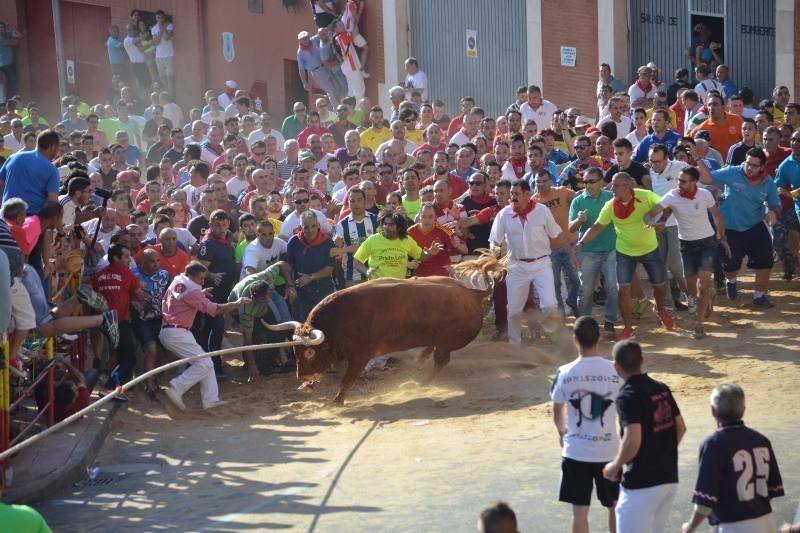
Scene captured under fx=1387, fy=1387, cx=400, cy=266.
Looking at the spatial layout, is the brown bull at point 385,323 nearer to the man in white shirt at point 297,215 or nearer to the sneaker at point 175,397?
the sneaker at point 175,397

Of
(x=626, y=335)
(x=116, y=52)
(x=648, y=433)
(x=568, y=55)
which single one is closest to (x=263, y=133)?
(x=568, y=55)

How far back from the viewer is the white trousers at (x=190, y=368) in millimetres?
14070

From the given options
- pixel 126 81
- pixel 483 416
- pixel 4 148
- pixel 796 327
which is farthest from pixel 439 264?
pixel 126 81

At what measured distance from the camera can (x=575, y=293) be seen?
15844 millimetres

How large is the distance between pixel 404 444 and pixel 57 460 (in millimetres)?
2973

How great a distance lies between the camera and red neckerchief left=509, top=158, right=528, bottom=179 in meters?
17.2

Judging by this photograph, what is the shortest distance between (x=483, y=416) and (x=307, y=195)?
4299mm

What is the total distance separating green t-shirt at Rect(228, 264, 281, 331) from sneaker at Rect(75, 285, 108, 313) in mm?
1637

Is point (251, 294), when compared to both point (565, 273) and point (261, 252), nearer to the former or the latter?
point (261, 252)

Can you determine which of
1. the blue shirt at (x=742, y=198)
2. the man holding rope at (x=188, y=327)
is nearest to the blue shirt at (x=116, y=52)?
the man holding rope at (x=188, y=327)

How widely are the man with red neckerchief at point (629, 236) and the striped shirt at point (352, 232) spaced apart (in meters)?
2.37

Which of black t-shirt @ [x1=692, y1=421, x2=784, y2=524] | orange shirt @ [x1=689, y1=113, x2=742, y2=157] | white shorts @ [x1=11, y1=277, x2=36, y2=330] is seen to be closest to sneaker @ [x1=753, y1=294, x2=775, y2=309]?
orange shirt @ [x1=689, y1=113, x2=742, y2=157]

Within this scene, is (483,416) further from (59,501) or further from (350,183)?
(350,183)

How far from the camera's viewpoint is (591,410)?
8625 millimetres
